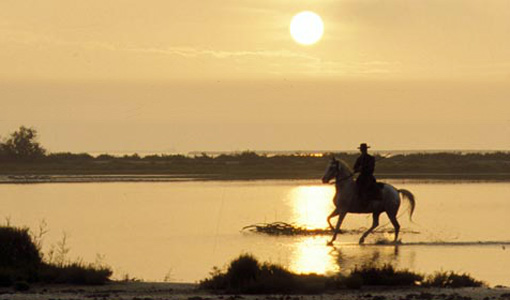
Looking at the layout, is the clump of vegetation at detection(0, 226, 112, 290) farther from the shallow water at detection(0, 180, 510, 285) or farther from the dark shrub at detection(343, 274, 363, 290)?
the dark shrub at detection(343, 274, 363, 290)

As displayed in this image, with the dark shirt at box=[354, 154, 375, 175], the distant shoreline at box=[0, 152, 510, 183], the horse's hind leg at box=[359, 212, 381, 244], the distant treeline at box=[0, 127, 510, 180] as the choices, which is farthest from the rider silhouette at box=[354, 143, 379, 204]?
the distant treeline at box=[0, 127, 510, 180]

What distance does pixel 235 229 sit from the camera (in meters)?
27.5

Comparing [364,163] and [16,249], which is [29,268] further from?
[364,163]

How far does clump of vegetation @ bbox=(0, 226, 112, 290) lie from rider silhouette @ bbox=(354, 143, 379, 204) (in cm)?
835

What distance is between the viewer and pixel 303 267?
64.1ft

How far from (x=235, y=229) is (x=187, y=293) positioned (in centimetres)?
1183

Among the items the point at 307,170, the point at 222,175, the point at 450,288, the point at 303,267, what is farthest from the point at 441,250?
the point at 307,170

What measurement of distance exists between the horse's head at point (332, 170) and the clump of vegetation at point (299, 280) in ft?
26.4

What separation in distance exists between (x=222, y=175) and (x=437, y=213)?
112 feet

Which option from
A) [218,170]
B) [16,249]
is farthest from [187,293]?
[218,170]

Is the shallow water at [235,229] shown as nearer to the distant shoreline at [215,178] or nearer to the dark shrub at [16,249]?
the dark shrub at [16,249]

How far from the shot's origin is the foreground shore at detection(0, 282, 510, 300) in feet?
48.9

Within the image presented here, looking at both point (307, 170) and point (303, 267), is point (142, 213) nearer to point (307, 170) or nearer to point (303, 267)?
point (303, 267)

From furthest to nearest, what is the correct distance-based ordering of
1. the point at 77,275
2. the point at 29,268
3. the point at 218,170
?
the point at 218,170 < the point at 29,268 < the point at 77,275
